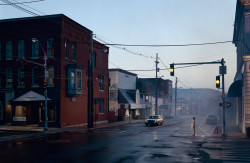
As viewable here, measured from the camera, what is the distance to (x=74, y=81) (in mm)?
37281

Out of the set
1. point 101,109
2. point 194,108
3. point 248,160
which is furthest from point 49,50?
point 194,108

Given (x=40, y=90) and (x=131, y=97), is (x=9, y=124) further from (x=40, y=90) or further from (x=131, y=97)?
(x=131, y=97)

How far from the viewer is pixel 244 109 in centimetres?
2748

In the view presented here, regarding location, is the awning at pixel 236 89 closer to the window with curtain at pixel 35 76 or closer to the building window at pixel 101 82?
the building window at pixel 101 82

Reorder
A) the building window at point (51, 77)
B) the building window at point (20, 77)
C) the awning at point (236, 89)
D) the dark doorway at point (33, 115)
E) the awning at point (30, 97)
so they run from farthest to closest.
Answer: the dark doorway at point (33, 115)
the building window at point (20, 77)
the building window at point (51, 77)
the awning at point (30, 97)
the awning at point (236, 89)

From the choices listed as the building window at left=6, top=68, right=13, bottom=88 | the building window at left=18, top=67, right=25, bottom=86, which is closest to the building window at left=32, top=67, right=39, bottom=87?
the building window at left=18, top=67, right=25, bottom=86

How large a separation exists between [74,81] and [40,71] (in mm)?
4407

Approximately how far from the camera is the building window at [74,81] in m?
36.4

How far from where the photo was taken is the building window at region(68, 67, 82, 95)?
36.4 m

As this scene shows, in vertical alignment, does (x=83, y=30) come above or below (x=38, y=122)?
above

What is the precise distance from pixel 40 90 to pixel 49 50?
16.8 feet

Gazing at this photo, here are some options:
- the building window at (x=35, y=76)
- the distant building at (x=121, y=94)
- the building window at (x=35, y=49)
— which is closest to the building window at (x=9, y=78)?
the building window at (x=35, y=76)

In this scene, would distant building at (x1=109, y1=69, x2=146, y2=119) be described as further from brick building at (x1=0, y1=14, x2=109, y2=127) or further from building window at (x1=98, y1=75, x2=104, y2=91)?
brick building at (x1=0, y1=14, x2=109, y2=127)

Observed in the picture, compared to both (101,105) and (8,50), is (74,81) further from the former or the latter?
(101,105)
